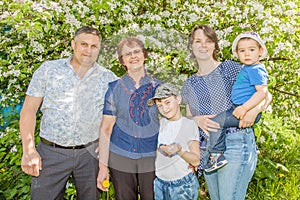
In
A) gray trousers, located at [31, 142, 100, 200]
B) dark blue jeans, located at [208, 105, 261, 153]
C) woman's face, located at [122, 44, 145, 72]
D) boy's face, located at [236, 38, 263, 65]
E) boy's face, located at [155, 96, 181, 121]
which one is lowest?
gray trousers, located at [31, 142, 100, 200]

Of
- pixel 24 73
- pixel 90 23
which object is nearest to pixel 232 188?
pixel 90 23

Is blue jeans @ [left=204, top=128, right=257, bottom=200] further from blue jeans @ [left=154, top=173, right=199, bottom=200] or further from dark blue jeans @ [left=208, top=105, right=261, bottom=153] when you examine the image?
blue jeans @ [left=154, top=173, right=199, bottom=200]

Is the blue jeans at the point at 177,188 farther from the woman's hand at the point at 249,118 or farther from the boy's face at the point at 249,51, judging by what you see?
the boy's face at the point at 249,51

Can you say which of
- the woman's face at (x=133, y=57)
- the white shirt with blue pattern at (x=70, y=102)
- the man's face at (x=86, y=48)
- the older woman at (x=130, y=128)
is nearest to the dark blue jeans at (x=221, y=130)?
the older woman at (x=130, y=128)

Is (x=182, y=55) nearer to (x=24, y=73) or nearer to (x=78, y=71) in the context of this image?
(x=78, y=71)

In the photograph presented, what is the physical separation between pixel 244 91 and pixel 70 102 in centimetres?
107

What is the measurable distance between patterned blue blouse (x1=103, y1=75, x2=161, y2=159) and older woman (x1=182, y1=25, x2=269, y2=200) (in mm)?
249

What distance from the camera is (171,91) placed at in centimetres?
262

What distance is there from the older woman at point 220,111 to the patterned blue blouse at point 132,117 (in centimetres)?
→ 25

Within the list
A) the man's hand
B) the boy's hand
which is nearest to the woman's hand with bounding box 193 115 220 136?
the boy's hand

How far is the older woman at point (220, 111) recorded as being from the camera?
2.55m

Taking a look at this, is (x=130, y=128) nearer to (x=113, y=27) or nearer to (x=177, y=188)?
(x=177, y=188)

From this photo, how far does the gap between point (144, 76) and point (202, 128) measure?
18.3 inches

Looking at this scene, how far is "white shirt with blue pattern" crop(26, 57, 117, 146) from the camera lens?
278 cm
